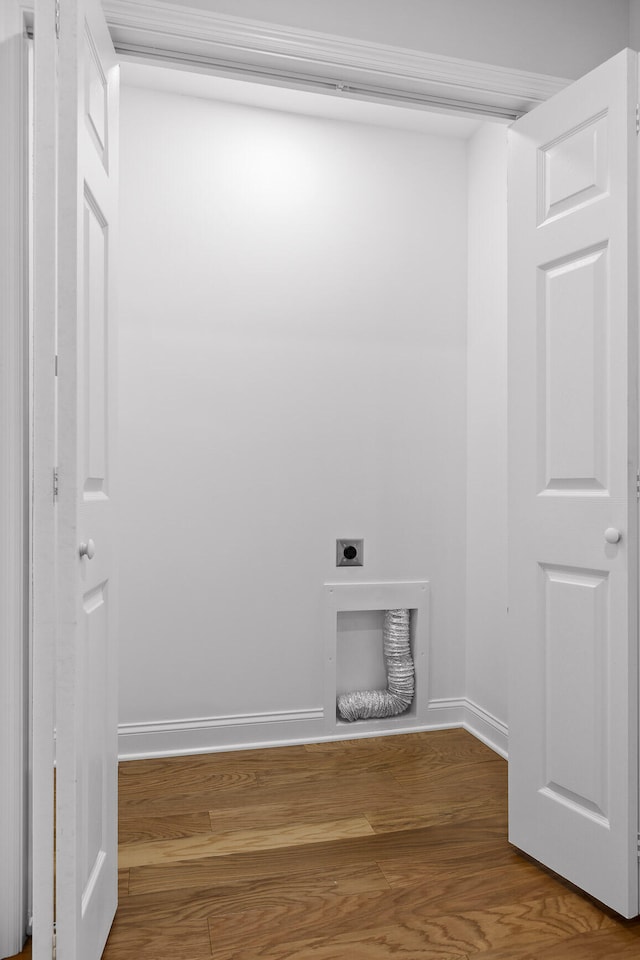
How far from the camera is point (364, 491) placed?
296cm

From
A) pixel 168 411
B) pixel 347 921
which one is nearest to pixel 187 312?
pixel 168 411

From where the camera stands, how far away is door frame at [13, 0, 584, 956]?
123cm

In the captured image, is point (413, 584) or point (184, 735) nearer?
point (184, 735)

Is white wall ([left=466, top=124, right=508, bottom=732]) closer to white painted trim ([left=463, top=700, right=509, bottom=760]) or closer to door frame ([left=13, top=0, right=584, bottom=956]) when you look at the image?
white painted trim ([left=463, top=700, right=509, bottom=760])

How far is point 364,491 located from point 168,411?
890 millimetres

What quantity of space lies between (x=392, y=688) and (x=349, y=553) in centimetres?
61

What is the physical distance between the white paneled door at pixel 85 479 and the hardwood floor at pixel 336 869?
10.1 inches

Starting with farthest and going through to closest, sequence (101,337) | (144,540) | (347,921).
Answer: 1. (144,540)
2. (347,921)
3. (101,337)

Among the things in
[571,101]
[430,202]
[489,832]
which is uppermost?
[430,202]

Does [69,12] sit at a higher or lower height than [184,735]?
higher

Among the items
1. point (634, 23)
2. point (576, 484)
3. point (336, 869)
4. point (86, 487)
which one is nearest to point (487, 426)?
point (576, 484)

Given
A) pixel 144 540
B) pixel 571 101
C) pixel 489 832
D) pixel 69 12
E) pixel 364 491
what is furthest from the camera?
pixel 364 491

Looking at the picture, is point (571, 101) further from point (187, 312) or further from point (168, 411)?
point (168, 411)

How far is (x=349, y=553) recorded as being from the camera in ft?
9.61
